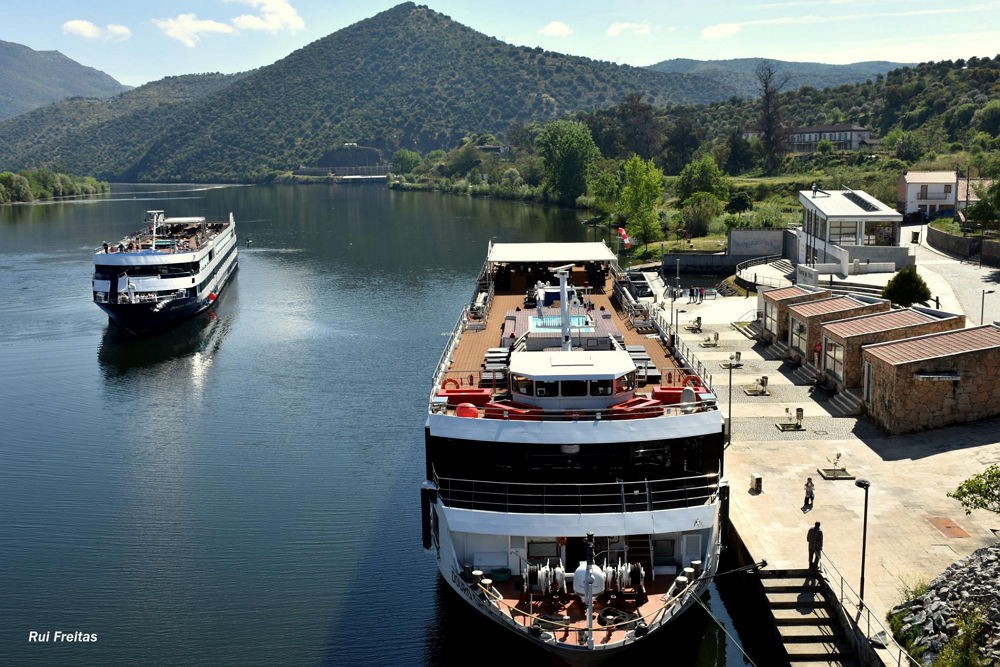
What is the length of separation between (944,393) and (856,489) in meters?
6.65

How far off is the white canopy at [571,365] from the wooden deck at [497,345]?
1.20 metres

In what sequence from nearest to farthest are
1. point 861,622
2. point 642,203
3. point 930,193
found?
point 861,622, point 930,193, point 642,203

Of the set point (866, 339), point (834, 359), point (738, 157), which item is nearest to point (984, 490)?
point (866, 339)

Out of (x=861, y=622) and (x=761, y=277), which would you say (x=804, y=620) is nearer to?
(x=861, y=622)

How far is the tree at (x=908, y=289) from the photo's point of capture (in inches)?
1889

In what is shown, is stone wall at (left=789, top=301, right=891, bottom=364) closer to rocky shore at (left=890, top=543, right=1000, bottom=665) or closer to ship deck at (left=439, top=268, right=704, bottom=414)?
ship deck at (left=439, top=268, right=704, bottom=414)

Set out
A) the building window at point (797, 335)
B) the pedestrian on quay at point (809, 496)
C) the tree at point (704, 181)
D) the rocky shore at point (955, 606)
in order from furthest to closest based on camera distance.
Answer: the tree at point (704, 181) < the building window at point (797, 335) < the pedestrian on quay at point (809, 496) < the rocky shore at point (955, 606)

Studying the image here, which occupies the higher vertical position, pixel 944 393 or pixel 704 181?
pixel 704 181

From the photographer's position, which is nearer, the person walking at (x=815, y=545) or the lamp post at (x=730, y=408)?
the person walking at (x=815, y=545)

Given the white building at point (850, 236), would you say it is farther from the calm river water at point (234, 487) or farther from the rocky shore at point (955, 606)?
the rocky shore at point (955, 606)

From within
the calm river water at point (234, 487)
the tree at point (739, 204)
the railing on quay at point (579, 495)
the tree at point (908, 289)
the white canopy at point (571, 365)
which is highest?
the tree at point (739, 204)

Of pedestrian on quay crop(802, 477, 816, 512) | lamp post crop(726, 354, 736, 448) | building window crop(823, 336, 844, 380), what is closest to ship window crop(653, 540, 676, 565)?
pedestrian on quay crop(802, 477, 816, 512)

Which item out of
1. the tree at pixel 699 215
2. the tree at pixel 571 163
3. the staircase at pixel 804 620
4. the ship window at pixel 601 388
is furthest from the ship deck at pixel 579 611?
the tree at pixel 571 163

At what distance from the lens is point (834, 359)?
3881 centimetres
